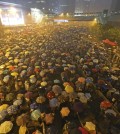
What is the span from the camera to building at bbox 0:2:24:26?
3672 centimetres

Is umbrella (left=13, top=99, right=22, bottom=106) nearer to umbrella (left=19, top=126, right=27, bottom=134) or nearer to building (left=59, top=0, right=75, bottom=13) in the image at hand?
umbrella (left=19, top=126, right=27, bottom=134)

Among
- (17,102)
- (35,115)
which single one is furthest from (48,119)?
(17,102)

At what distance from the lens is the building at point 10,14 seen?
36.7m

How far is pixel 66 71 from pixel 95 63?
454 centimetres

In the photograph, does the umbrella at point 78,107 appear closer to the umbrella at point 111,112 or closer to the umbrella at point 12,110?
the umbrella at point 111,112

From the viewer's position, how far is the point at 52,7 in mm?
112438

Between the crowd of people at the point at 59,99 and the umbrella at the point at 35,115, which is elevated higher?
the umbrella at the point at 35,115

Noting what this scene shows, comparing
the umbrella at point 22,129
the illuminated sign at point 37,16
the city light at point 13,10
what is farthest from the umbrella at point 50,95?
the illuminated sign at point 37,16

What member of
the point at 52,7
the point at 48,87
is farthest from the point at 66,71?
the point at 52,7

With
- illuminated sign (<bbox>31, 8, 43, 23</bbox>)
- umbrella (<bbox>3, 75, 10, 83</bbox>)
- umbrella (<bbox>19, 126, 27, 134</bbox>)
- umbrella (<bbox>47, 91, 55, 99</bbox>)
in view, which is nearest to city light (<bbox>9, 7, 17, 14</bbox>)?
illuminated sign (<bbox>31, 8, 43, 23</bbox>)

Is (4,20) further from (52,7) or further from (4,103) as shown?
(52,7)

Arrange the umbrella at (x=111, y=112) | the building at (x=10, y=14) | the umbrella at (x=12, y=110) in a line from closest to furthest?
the umbrella at (x=111, y=112), the umbrella at (x=12, y=110), the building at (x=10, y=14)

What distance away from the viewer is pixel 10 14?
39344mm

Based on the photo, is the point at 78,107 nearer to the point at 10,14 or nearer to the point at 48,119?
the point at 48,119
